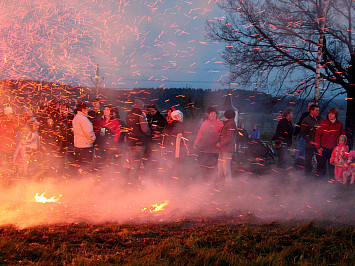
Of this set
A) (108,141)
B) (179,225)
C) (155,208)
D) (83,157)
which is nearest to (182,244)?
(179,225)

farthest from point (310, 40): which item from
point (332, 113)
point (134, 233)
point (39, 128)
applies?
point (134, 233)

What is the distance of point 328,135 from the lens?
→ 29.3ft

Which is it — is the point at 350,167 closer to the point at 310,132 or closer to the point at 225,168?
the point at 310,132

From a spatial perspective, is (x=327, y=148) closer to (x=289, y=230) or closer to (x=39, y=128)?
(x=289, y=230)

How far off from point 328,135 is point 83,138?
5.87 metres

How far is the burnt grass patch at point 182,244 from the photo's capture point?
4.49m

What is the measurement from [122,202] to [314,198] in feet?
13.6

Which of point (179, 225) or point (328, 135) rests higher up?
point (328, 135)

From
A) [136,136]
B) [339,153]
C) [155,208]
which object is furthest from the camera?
[339,153]

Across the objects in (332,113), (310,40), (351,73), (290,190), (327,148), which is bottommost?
(290,190)

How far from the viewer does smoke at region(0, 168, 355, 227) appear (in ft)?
21.0

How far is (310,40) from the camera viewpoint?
52.0 feet

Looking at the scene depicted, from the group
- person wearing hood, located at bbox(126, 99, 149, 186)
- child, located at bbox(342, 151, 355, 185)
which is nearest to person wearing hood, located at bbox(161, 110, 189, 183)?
person wearing hood, located at bbox(126, 99, 149, 186)

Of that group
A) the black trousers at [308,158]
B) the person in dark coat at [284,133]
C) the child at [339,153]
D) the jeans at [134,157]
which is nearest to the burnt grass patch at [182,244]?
the jeans at [134,157]
